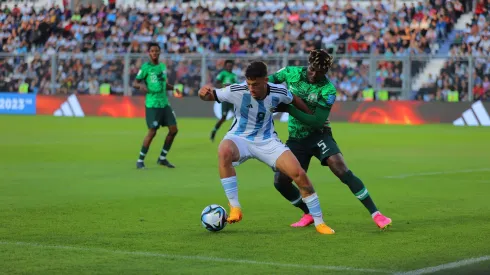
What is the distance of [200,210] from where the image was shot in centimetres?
1152

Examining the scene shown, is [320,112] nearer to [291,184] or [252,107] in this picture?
[252,107]

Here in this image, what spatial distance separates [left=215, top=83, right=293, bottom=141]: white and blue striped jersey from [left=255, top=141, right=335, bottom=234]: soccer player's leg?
15cm

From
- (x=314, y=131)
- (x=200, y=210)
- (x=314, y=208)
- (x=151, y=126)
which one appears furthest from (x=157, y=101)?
(x=314, y=208)

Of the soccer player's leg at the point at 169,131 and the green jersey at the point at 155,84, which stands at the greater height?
the green jersey at the point at 155,84

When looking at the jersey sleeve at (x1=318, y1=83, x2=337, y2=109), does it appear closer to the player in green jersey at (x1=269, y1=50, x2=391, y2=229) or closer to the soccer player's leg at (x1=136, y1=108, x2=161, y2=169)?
the player in green jersey at (x1=269, y1=50, x2=391, y2=229)

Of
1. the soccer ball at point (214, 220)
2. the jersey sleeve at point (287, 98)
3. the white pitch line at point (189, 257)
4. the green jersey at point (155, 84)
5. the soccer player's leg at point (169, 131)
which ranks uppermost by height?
the jersey sleeve at point (287, 98)

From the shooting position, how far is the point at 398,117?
33.0 meters

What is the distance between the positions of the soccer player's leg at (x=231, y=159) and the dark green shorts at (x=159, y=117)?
8.01 metres

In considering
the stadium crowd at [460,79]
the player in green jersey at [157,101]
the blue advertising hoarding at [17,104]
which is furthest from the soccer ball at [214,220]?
the blue advertising hoarding at [17,104]

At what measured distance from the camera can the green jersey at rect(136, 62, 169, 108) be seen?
58.6 ft

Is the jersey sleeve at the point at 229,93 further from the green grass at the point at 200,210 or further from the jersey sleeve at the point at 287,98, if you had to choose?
the green grass at the point at 200,210

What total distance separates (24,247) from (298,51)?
29331 mm

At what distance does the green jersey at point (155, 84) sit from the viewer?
17.9m

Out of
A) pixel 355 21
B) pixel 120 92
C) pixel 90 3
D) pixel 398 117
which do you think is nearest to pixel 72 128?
pixel 120 92
